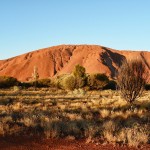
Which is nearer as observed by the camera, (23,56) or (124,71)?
(124,71)

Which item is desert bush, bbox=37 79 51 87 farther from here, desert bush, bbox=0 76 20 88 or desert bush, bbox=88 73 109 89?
desert bush, bbox=88 73 109 89

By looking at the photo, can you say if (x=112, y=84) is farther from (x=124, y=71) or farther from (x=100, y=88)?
(x=124, y=71)

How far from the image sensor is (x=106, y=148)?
37.5 feet

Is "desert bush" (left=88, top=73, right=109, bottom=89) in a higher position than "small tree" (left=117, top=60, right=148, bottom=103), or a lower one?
lower

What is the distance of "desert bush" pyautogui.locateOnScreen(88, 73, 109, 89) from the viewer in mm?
63000

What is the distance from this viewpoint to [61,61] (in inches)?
5320

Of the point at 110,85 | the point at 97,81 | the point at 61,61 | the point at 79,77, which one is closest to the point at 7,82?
the point at 79,77

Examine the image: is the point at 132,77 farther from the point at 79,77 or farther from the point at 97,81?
the point at 97,81

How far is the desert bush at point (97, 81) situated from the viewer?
6300 centimetres

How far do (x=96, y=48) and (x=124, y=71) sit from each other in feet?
386

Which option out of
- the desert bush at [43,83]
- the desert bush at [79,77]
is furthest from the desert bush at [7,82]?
the desert bush at [79,77]

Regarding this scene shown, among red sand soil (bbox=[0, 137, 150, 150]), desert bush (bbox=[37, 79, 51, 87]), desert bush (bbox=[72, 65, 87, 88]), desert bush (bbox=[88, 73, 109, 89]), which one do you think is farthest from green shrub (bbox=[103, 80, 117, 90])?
red sand soil (bbox=[0, 137, 150, 150])

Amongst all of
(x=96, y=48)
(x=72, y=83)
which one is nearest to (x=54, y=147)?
(x=72, y=83)

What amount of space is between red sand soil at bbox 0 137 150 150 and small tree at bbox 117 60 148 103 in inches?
526
